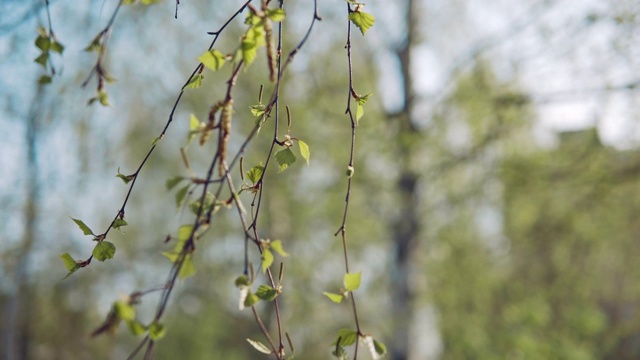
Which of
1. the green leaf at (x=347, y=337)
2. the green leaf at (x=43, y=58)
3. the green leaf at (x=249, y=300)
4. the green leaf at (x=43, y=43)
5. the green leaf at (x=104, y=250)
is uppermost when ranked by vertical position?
the green leaf at (x=43, y=43)

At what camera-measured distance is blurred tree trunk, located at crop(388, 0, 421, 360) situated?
4055 mm

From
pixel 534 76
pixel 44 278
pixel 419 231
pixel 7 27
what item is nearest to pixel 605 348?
pixel 419 231

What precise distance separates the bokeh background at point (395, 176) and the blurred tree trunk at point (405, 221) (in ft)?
0.05

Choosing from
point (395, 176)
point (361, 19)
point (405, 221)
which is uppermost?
point (395, 176)

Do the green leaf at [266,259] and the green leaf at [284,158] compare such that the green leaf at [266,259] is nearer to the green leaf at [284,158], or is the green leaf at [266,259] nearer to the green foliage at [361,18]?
the green leaf at [284,158]

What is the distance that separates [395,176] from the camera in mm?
4543

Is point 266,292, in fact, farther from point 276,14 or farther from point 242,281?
point 276,14

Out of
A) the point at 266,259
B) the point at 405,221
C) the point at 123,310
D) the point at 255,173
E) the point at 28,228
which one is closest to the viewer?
the point at 123,310

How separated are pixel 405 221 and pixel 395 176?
0.42 m

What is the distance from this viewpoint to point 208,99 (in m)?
5.28

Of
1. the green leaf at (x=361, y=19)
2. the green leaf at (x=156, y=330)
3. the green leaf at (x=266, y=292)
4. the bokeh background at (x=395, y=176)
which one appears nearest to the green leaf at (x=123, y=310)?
the green leaf at (x=156, y=330)

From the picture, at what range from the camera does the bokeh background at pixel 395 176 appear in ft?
12.2

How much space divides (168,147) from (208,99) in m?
1.18

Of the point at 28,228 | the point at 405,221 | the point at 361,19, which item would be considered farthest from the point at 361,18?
the point at 28,228
